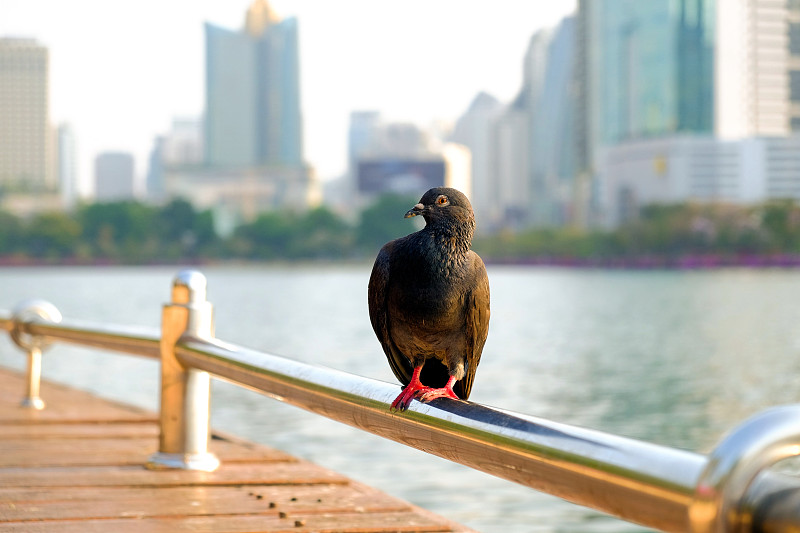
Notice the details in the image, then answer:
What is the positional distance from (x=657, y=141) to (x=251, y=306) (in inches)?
3238

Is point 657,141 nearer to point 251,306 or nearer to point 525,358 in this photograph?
point 251,306

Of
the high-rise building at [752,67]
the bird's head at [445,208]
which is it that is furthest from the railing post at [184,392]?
the high-rise building at [752,67]

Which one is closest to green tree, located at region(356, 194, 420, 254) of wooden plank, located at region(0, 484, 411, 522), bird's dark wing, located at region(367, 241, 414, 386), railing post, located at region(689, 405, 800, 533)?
wooden plank, located at region(0, 484, 411, 522)

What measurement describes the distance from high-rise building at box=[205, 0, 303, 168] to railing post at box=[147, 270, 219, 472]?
570ft

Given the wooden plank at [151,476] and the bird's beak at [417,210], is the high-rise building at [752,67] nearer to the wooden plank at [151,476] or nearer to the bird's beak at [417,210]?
the wooden plank at [151,476]

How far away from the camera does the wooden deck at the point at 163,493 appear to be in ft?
9.05

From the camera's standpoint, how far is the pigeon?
2.20 metres

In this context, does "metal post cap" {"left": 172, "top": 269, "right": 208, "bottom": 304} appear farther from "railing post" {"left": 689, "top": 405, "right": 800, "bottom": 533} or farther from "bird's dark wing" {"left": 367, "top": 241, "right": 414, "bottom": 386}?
"railing post" {"left": 689, "top": 405, "right": 800, "bottom": 533}

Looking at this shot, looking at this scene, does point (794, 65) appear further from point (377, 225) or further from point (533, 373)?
point (533, 373)

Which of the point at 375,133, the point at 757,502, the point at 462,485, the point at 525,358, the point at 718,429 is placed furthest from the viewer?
the point at 375,133

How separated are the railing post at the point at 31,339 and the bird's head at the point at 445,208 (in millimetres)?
3483

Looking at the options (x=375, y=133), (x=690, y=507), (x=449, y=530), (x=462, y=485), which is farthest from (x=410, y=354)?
(x=375, y=133)

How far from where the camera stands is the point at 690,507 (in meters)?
1.16

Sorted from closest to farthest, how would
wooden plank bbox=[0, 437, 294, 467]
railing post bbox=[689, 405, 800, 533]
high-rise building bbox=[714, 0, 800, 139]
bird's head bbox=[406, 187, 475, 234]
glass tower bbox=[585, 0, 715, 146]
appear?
1. railing post bbox=[689, 405, 800, 533]
2. bird's head bbox=[406, 187, 475, 234]
3. wooden plank bbox=[0, 437, 294, 467]
4. glass tower bbox=[585, 0, 715, 146]
5. high-rise building bbox=[714, 0, 800, 139]
